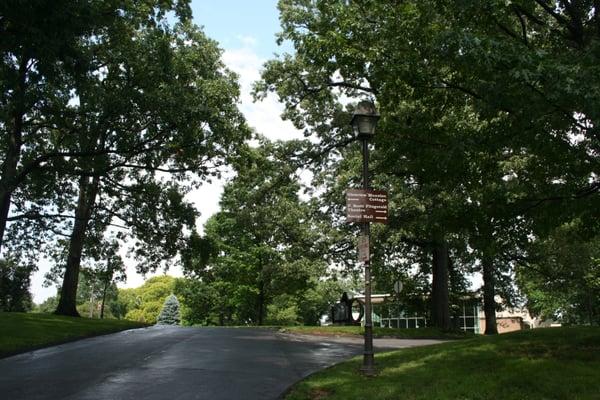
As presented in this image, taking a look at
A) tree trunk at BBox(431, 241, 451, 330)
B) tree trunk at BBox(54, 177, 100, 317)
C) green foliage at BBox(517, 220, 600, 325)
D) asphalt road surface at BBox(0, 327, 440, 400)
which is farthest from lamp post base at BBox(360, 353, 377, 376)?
tree trunk at BBox(54, 177, 100, 317)

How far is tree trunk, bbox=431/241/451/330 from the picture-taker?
25000mm

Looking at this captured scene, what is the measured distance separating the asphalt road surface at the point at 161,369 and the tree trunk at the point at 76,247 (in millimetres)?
11673

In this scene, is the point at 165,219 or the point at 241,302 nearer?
the point at 165,219

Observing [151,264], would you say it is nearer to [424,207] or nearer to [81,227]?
[81,227]

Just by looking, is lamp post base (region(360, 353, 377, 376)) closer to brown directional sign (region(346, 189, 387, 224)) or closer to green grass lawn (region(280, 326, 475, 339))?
brown directional sign (region(346, 189, 387, 224))

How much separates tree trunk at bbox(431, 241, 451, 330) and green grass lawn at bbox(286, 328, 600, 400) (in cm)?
1374

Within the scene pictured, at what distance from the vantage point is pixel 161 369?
10.5 metres

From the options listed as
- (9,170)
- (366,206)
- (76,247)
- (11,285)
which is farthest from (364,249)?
(11,285)

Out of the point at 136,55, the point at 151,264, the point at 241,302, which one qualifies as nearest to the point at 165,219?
the point at 151,264

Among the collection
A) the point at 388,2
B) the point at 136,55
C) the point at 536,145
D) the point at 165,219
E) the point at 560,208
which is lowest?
the point at 560,208

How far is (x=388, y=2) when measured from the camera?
12141 millimetres

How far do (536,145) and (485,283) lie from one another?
80.7 feet

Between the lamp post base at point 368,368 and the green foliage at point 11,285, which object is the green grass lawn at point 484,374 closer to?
the lamp post base at point 368,368

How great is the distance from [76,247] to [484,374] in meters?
23.5
